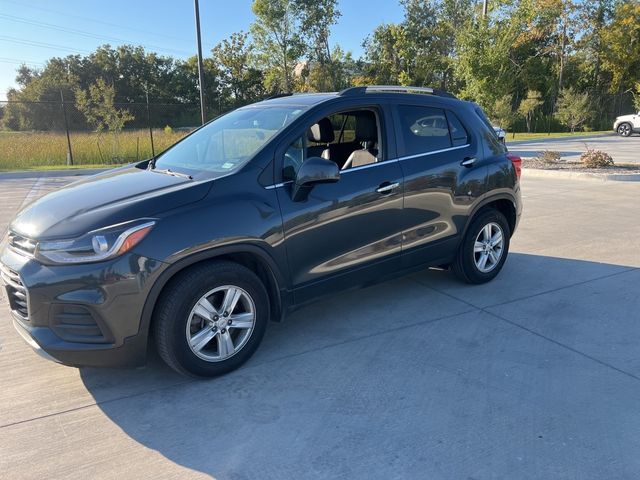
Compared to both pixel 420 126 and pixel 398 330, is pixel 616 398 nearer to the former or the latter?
pixel 398 330

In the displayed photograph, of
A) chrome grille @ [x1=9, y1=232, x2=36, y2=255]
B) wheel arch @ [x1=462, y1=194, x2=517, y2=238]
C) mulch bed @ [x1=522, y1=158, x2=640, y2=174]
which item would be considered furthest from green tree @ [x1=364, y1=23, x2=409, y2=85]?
chrome grille @ [x1=9, y1=232, x2=36, y2=255]

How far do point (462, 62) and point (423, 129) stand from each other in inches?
977

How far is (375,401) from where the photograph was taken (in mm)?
3135

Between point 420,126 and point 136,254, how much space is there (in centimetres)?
277

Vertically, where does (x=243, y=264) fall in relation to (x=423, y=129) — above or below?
below

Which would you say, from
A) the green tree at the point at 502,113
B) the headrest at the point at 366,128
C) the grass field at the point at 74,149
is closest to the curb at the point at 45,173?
the grass field at the point at 74,149

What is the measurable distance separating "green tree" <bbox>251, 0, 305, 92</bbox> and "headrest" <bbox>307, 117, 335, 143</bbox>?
33529 mm

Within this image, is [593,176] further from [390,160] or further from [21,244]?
[21,244]

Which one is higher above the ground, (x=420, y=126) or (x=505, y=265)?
(x=420, y=126)

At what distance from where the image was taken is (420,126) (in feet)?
14.7

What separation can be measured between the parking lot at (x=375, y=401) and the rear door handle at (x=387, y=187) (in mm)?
1135

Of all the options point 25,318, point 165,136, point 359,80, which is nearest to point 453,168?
point 25,318

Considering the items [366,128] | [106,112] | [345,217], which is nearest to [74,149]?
[106,112]

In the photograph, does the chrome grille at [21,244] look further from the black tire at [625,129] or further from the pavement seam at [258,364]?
the black tire at [625,129]
